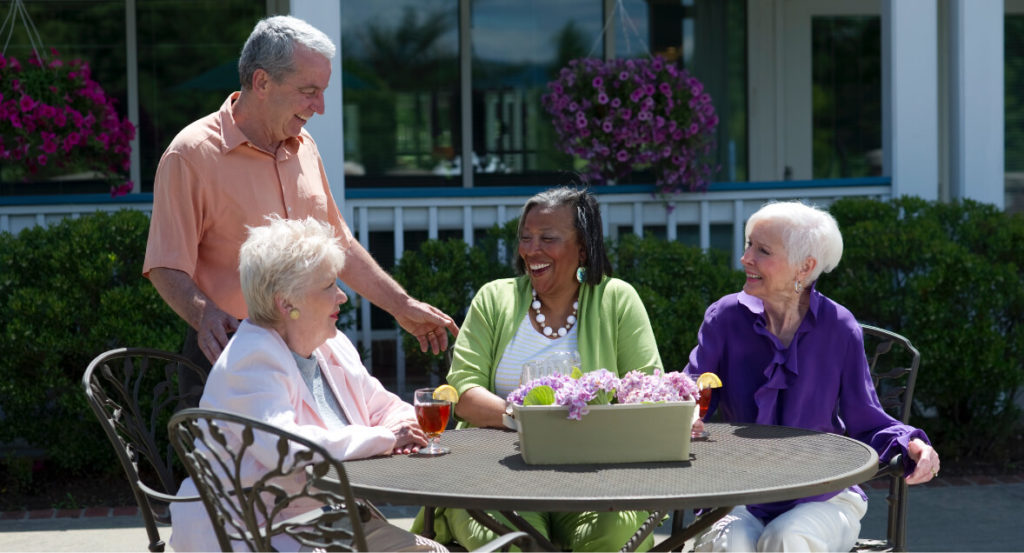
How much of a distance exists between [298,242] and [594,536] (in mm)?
1150

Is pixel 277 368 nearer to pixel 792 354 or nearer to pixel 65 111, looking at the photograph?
pixel 792 354

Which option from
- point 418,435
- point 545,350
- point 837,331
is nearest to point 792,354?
point 837,331

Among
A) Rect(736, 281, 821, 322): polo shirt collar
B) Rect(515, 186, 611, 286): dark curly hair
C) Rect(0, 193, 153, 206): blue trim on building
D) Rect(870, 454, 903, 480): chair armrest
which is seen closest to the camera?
Rect(870, 454, 903, 480): chair armrest

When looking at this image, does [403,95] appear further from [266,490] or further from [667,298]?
[266,490]

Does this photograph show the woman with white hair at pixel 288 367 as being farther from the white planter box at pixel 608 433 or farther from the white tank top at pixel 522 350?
the white tank top at pixel 522 350

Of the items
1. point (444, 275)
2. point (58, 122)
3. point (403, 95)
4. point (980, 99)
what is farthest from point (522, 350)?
point (403, 95)

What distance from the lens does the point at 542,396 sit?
265 cm

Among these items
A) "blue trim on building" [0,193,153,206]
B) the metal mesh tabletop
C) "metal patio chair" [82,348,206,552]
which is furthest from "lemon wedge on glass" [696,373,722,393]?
"blue trim on building" [0,193,153,206]

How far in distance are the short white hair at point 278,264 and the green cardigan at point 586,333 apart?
73 cm

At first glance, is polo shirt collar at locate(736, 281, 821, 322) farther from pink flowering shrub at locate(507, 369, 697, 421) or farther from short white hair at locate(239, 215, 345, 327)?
short white hair at locate(239, 215, 345, 327)

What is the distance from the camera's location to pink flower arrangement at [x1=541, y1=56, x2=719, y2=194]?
6320mm

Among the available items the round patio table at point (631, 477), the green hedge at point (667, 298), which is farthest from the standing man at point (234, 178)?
the green hedge at point (667, 298)

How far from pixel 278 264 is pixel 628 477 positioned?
0.96m

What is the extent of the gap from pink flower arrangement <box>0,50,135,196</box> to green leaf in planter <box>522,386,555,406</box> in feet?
14.3
